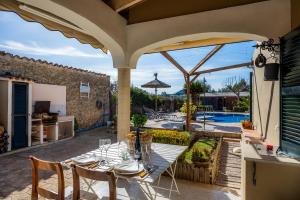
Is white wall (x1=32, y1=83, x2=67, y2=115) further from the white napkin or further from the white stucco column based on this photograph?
the white napkin

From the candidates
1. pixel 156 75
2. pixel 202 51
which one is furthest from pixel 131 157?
pixel 156 75

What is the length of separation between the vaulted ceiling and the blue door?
493cm

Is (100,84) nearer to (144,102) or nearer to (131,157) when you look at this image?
(144,102)

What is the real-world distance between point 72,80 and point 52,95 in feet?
4.83

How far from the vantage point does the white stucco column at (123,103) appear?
4094 millimetres

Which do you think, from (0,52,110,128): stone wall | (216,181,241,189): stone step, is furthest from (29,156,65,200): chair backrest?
(0,52,110,128): stone wall

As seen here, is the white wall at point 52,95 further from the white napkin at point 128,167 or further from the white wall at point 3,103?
the white napkin at point 128,167

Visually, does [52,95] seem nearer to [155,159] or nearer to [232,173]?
[155,159]

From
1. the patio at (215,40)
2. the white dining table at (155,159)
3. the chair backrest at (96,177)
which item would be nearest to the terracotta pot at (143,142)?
the white dining table at (155,159)

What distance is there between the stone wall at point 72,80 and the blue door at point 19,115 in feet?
2.27

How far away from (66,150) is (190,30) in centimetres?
547

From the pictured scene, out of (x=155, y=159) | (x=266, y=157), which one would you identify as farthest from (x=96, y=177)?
Answer: (x=266, y=157)

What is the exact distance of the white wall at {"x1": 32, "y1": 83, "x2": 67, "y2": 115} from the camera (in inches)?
310

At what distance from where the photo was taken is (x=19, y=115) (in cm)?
662
